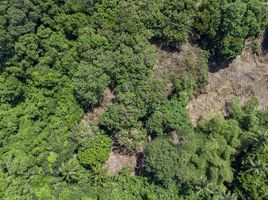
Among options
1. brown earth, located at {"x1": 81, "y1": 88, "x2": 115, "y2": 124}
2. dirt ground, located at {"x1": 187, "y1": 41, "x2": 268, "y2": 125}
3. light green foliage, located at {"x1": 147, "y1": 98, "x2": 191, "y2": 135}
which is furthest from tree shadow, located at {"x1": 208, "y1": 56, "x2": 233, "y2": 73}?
brown earth, located at {"x1": 81, "y1": 88, "x2": 115, "y2": 124}

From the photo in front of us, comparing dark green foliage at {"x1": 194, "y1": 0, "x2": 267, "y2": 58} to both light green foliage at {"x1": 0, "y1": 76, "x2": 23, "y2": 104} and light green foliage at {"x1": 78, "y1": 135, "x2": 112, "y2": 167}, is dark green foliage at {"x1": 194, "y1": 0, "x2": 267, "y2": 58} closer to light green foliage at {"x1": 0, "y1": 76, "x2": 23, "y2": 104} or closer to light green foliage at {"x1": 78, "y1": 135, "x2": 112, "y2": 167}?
light green foliage at {"x1": 78, "y1": 135, "x2": 112, "y2": 167}

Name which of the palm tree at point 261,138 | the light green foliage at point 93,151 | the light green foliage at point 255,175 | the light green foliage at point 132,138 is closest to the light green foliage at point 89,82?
the light green foliage at point 93,151

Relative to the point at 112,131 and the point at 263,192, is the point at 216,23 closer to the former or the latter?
the point at 112,131

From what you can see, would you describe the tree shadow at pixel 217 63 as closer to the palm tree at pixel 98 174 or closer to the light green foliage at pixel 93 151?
the light green foliage at pixel 93 151

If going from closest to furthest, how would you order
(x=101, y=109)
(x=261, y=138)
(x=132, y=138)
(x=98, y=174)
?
(x=261, y=138)
(x=98, y=174)
(x=132, y=138)
(x=101, y=109)

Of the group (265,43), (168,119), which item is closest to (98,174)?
(168,119)

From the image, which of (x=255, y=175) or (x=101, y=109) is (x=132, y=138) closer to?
(x=101, y=109)
